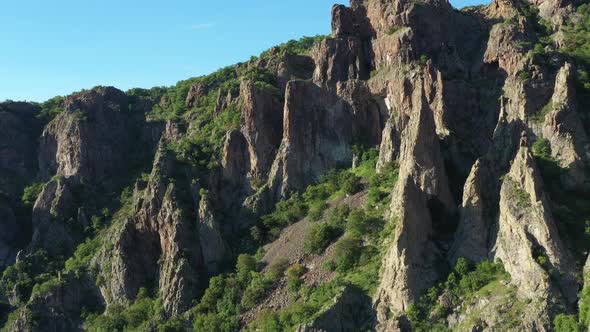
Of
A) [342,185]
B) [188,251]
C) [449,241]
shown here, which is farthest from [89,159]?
[449,241]

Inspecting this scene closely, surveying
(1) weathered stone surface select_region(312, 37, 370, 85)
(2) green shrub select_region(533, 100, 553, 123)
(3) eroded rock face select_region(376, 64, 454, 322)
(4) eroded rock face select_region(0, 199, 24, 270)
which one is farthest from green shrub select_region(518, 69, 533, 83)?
(4) eroded rock face select_region(0, 199, 24, 270)

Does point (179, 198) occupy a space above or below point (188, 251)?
above

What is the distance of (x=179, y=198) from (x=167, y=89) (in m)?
59.4

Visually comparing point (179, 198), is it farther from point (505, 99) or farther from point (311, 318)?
point (505, 99)

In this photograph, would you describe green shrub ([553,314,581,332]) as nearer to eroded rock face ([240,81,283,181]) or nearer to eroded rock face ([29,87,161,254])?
eroded rock face ([240,81,283,181])

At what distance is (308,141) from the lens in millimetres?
124500

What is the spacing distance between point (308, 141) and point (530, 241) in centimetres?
4325

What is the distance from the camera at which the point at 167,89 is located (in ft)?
579

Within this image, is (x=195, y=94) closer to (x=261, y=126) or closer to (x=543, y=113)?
(x=261, y=126)

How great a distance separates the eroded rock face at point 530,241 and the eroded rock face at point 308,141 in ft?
109

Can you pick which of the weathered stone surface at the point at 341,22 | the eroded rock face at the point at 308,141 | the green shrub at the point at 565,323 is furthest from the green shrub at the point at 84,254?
the green shrub at the point at 565,323

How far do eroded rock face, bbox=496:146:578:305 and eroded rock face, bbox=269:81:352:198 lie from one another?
3336 centimetres

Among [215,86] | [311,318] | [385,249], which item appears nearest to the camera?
[311,318]

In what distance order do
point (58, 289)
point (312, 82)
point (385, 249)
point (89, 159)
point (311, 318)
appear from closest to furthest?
point (311, 318), point (385, 249), point (58, 289), point (312, 82), point (89, 159)
